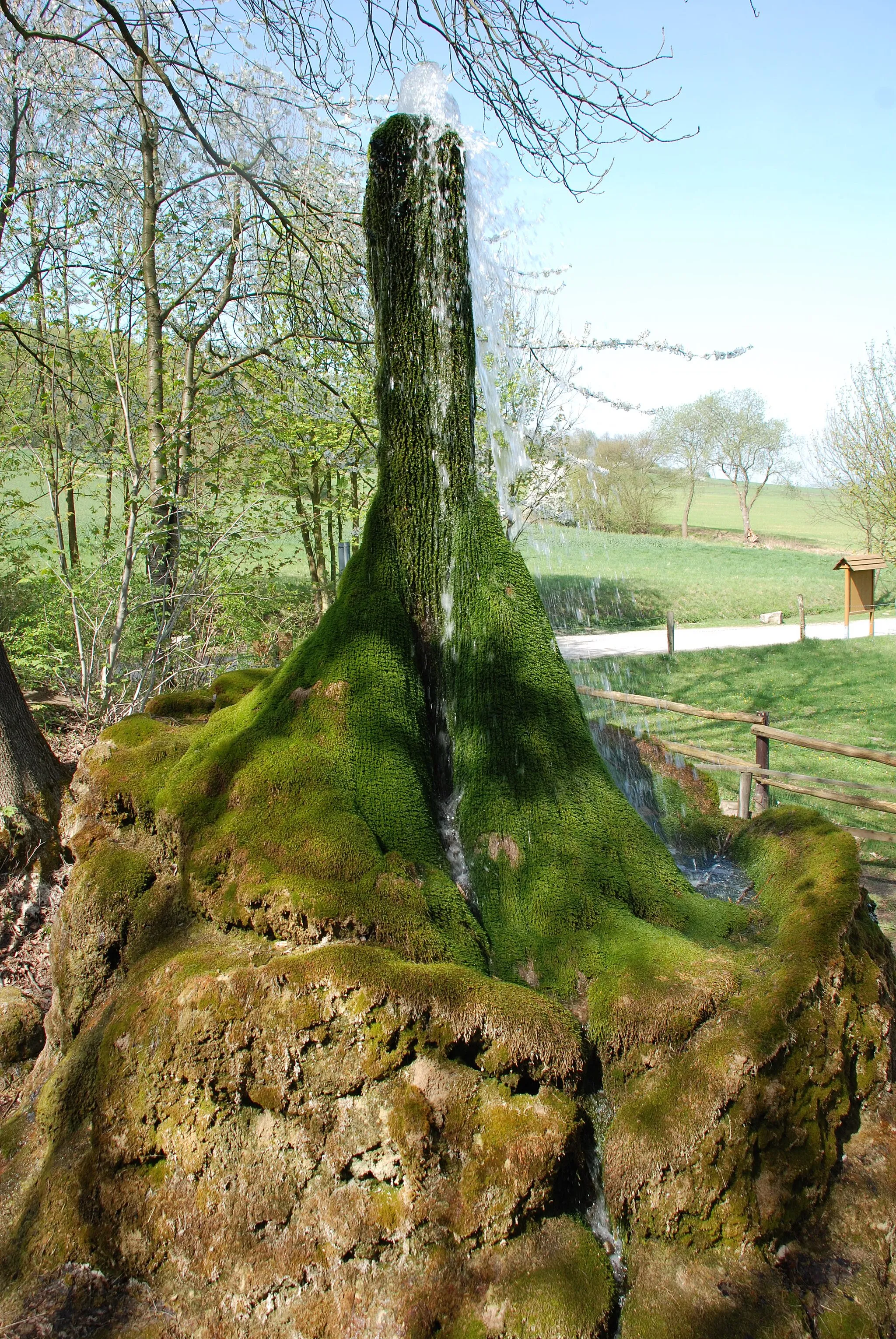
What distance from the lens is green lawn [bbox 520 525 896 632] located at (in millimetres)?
25953

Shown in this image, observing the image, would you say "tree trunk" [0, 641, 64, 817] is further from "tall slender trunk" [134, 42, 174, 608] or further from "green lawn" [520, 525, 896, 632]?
"green lawn" [520, 525, 896, 632]

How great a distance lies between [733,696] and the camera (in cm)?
1458

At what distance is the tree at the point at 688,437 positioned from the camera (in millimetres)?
47469

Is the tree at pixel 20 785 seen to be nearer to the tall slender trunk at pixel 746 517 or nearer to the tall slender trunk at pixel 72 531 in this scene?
the tall slender trunk at pixel 72 531

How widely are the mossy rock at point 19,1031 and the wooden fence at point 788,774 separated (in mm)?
4966

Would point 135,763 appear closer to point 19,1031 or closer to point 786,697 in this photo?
point 19,1031

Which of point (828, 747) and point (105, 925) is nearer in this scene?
point (105, 925)

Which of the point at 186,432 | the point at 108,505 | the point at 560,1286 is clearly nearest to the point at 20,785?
the point at 108,505

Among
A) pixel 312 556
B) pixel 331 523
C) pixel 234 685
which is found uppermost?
pixel 331 523

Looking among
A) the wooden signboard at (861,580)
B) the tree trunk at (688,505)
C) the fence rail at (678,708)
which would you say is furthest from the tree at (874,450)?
the tree trunk at (688,505)

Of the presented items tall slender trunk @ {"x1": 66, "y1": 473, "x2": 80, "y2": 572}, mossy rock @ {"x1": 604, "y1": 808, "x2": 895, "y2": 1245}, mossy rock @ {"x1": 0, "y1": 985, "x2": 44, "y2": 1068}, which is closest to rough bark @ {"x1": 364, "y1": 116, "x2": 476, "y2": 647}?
mossy rock @ {"x1": 604, "y1": 808, "x2": 895, "y2": 1245}

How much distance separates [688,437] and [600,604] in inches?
1014

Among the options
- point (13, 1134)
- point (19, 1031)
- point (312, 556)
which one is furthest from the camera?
point (312, 556)

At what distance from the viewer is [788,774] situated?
25.5 ft
